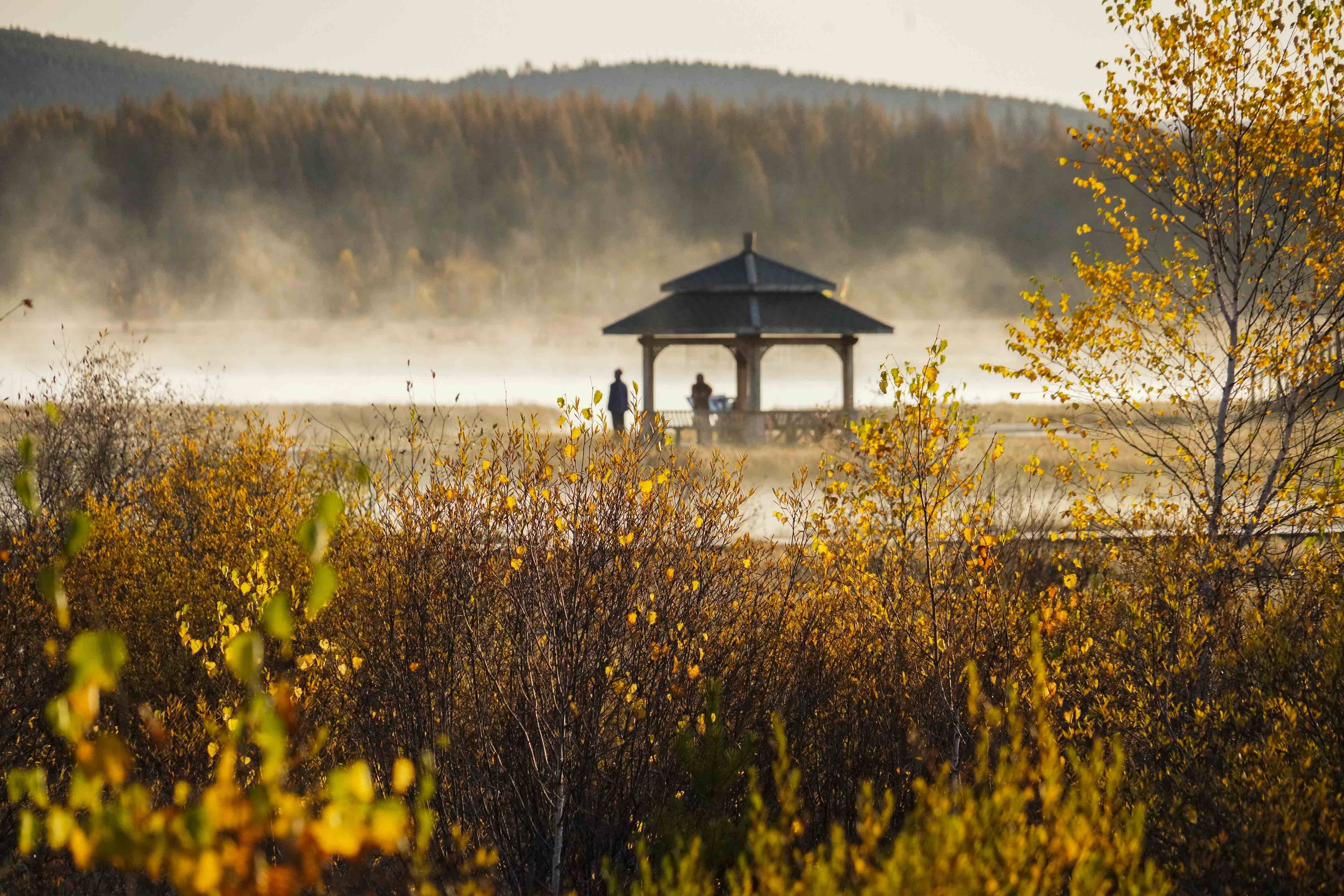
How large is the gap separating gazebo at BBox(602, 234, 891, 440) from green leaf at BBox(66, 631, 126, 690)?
1804 cm

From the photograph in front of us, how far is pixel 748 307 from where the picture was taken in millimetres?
20172

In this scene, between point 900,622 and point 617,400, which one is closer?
point 900,622

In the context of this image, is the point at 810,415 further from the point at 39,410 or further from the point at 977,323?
the point at 977,323

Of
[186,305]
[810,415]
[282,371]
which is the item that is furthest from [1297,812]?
[186,305]

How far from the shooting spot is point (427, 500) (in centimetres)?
530

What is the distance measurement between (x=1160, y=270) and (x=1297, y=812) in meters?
5.27

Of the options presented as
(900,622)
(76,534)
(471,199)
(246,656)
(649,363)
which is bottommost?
(900,622)

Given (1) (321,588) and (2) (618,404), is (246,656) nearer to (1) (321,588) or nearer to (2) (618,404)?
(1) (321,588)

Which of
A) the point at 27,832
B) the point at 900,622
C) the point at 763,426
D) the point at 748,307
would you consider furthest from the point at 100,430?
the point at 763,426

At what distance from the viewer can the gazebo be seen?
20.0 metres

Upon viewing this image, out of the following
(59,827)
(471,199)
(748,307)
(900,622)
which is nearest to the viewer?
(59,827)

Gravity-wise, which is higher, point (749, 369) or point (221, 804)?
point (749, 369)

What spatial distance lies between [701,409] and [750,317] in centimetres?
228

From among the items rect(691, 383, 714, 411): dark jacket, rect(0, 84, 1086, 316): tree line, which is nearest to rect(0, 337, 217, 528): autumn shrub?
rect(691, 383, 714, 411): dark jacket
